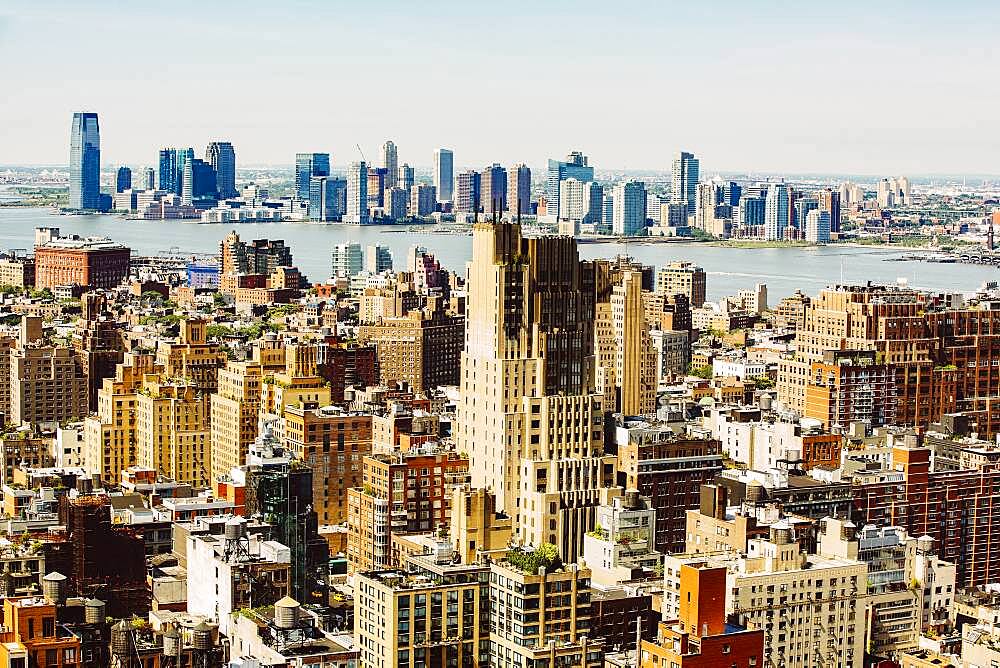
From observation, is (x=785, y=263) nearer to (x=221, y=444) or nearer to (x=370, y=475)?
(x=221, y=444)

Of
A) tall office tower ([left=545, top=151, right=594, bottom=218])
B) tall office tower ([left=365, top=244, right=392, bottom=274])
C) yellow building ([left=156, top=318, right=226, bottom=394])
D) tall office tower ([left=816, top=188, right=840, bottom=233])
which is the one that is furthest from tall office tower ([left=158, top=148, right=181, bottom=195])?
yellow building ([left=156, top=318, right=226, bottom=394])

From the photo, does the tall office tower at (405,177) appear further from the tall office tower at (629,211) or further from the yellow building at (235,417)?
the yellow building at (235,417)

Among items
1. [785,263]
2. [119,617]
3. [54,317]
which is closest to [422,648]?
[119,617]

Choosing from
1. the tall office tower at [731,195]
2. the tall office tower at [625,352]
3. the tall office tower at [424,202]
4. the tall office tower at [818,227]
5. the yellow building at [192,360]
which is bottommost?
the yellow building at [192,360]

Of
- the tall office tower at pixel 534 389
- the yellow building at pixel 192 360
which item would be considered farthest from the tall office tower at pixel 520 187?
the tall office tower at pixel 534 389

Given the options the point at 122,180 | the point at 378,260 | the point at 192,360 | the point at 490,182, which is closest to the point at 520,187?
the point at 490,182

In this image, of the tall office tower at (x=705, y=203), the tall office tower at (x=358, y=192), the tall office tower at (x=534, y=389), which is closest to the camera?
the tall office tower at (x=534, y=389)

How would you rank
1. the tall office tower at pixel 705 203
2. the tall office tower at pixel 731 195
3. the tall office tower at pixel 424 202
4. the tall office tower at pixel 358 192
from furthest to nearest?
the tall office tower at pixel 424 202
the tall office tower at pixel 731 195
the tall office tower at pixel 358 192
the tall office tower at pixel 705 203
